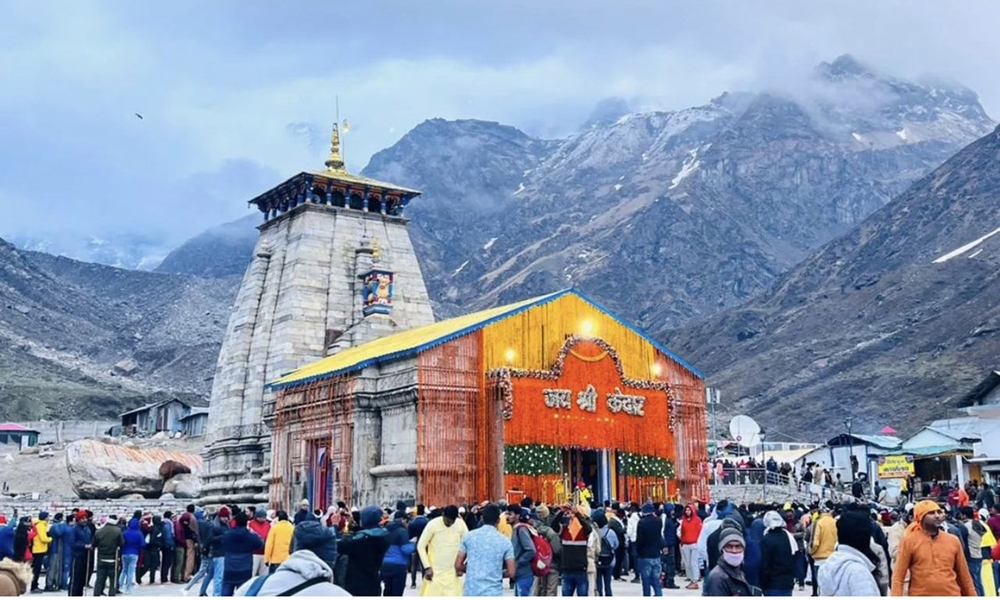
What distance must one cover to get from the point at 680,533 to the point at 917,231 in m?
109

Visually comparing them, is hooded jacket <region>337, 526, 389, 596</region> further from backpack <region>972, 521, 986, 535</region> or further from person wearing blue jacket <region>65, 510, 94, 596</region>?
person wearing blue jacket <region>65, 510, 94, 596</region>

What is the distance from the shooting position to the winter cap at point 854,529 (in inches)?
322

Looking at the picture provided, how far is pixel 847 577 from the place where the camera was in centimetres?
718

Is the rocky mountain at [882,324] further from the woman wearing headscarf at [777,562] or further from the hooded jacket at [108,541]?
the woman wearing headscarf at [777,562]

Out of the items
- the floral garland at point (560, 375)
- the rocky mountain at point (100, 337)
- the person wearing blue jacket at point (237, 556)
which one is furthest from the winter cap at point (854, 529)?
the rocky mountain at point (100, 337)

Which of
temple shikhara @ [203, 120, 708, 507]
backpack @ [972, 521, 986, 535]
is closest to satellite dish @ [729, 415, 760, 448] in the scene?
temple shikhara @ [203, 120, 708, 507]

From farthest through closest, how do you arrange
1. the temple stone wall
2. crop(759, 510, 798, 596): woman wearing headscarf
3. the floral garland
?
the temple stone wall, the floral garland, crop(759, 510, 798, 596): woman wearing headscarf

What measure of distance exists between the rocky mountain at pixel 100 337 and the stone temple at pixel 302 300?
1672 inches

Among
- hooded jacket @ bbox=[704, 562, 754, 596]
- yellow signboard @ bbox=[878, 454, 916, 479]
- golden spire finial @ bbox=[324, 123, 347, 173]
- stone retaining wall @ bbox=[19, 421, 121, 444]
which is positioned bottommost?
hooded jacket @ bbox=[704, 562, 754, 596]

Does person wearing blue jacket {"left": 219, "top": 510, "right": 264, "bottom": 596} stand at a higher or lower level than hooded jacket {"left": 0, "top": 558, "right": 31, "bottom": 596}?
lower

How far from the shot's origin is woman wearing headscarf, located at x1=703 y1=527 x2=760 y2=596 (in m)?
7.85

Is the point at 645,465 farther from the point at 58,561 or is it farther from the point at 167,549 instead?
the point at 58,561

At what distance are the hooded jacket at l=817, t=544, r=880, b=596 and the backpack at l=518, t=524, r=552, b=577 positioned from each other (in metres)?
5.06

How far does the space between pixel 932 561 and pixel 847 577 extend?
1.73 m
